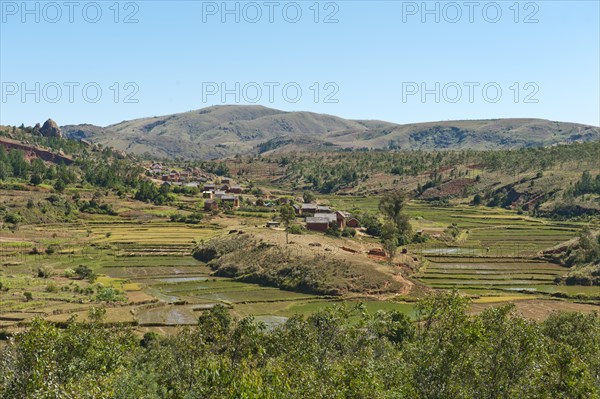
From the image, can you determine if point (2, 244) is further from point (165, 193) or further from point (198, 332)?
point (198, 332)

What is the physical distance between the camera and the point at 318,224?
4882 inches

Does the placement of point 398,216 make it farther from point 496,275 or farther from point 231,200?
point 231,200

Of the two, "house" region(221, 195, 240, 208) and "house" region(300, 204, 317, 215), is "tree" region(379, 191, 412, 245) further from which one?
"house" region(221, 195, 240, 208)

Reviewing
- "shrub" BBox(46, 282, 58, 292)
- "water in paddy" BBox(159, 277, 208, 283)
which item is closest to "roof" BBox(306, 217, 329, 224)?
"water in paddy" BBox(159, 277, 208, 283)

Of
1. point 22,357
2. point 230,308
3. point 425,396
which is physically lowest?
point 230,308

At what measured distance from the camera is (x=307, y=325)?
124 feet

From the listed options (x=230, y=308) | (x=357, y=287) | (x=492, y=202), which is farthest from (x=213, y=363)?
(x=492, y=202)

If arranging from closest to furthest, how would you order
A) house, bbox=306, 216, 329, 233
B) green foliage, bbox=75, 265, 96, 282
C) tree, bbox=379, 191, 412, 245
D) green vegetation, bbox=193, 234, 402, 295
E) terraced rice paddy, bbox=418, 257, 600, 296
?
green vegetation, bbox=193, 234, 402, 295 < terraced rice paddy, bbox=418, 257, 600, 296 < green foliage, bbox=75, 265, 96, 282 < tree, bbox=379, 191, 412, 245 < house, bbox=306, 216, 329, 233

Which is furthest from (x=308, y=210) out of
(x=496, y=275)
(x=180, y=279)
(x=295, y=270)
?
(x=496, y=275)

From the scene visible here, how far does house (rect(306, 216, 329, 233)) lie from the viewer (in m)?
124

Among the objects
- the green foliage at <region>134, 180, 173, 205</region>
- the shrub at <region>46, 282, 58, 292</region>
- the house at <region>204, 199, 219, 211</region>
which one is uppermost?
the green foliage at <region>134, 180, 173, 205</region>

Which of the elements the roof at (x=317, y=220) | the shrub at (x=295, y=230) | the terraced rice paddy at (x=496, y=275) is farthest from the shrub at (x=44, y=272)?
the terraced rice paddy at (x=496, y=275)

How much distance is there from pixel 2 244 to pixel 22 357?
9496 cm

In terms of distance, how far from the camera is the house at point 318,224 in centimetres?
12356
